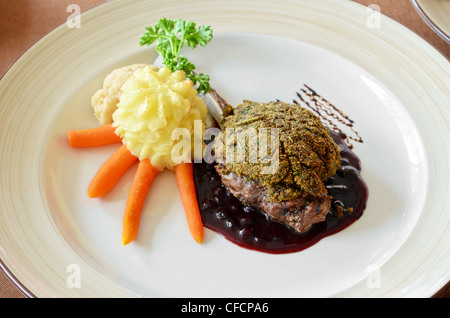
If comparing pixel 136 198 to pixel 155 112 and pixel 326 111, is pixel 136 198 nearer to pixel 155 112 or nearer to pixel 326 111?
pixel 155 112

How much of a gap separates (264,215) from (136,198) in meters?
1.09

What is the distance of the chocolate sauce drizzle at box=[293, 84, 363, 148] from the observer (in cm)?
430

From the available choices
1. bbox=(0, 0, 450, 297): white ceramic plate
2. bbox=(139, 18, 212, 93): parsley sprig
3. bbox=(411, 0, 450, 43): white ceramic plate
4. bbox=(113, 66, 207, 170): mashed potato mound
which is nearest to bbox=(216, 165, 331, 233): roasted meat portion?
bbox=(0, 0, 450, 297): white ceramic plate

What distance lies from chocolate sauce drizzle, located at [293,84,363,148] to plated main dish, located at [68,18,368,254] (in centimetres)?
2

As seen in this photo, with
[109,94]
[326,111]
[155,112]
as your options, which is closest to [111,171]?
[155,112]

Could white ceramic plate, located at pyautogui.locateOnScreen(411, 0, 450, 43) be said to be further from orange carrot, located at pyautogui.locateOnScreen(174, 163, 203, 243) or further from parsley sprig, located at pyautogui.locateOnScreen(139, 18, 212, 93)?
orange carrot, located at pyautogui.locateOnScreen(174, 163, 203, 243)

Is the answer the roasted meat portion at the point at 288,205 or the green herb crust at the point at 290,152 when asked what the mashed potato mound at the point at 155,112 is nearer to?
the green herb crust at the point at 290,152

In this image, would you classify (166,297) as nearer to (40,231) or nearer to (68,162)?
(40,231)

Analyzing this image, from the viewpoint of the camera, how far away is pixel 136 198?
12.4ft

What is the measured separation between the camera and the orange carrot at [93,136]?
162 inches

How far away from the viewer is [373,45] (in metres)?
4.69

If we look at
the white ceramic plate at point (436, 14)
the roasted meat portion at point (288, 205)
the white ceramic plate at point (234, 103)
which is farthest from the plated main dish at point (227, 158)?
the white ceramic plate at point (436, 14)
